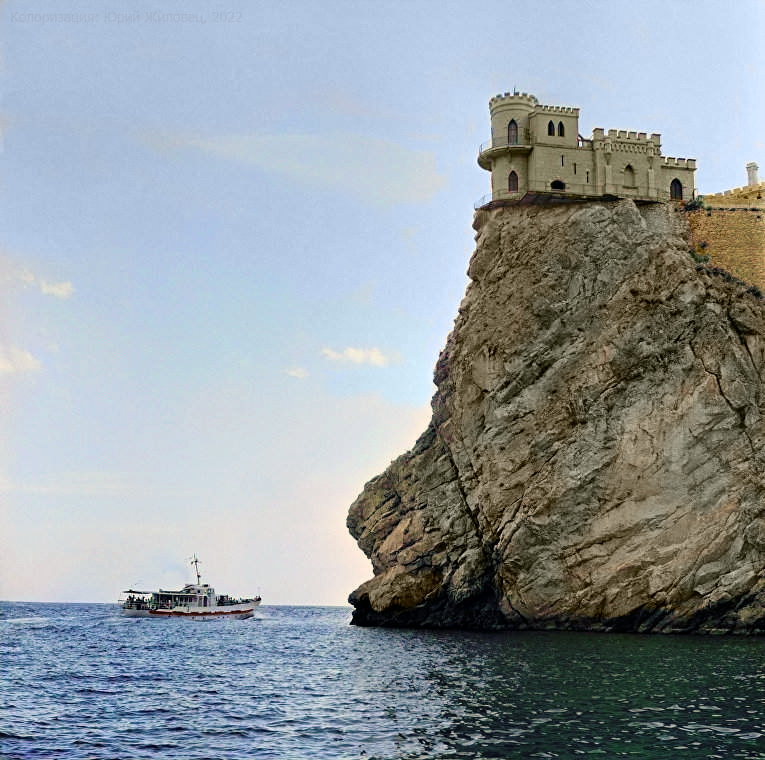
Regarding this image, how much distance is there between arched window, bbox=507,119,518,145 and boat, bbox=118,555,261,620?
54.4m

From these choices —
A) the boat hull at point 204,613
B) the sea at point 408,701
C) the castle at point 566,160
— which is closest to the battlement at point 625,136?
the castle at point 566,160

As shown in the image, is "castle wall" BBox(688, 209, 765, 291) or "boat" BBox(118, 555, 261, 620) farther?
"boat" BBox(118, 555, 261, 620)

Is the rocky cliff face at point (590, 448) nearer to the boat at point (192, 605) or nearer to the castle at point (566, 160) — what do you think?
the castle at point (566, 160)

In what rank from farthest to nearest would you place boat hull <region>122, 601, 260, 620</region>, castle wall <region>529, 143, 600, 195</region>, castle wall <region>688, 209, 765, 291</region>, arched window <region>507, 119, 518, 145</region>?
boat hull <region>122, 601, 260, 620</region>, arched window <region>507, 119, 518, 145</region>, castle wall <region>529, 143, 600, 195</region>, castle wall <region>688, 209, 765, 291</region>

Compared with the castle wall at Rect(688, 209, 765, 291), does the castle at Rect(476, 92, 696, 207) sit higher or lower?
higher

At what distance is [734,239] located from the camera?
55.0 metres

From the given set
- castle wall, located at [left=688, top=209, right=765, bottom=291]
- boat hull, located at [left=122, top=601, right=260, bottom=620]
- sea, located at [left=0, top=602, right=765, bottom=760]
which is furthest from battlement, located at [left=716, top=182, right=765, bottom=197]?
boat hull, located at [left=122, top=601, right=260, bottom=620]

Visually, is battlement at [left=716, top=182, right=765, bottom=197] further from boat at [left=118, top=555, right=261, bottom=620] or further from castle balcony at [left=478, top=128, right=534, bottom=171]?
boat at [left=118, top=555, right=261, bottom=620]

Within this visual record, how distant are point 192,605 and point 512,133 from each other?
188ft

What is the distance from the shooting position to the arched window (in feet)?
188

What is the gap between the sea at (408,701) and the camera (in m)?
20.8

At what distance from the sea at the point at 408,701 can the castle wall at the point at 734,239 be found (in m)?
22.9

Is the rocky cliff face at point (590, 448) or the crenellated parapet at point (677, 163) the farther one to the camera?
the crenellated parapet at point (677, 163)

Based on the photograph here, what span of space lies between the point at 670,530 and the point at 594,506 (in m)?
4.13
